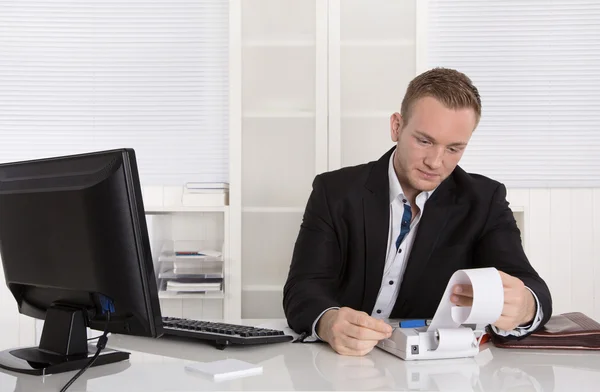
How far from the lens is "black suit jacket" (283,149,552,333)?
6.75 feet

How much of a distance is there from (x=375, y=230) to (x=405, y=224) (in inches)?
4.2

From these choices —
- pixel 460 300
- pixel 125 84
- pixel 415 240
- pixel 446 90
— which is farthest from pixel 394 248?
pixel 125 84

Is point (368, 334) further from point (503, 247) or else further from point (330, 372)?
point (503, 247)

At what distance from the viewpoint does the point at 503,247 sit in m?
1.99

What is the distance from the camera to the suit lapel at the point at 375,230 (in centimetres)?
208

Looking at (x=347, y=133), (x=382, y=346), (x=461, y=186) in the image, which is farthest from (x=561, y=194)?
(x=382, y=346)

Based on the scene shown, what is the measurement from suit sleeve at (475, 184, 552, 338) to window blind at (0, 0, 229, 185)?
6.56 ft

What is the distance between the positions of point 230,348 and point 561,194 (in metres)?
2.68

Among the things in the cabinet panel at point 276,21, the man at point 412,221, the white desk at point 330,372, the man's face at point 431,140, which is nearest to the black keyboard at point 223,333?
the white desk at point 330,372

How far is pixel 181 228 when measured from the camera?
379cm

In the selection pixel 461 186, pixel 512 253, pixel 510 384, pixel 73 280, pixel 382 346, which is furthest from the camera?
pixel 461 186

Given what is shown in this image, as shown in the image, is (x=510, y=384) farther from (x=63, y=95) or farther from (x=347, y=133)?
(x=63, y=95)

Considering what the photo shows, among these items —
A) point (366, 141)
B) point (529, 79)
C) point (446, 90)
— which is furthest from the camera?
point (529, 79)

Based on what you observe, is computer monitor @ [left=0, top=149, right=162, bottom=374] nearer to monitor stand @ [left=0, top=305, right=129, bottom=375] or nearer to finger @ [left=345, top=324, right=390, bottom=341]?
monitor stand @ [left=0, top=305, right=129, bottom=375]
